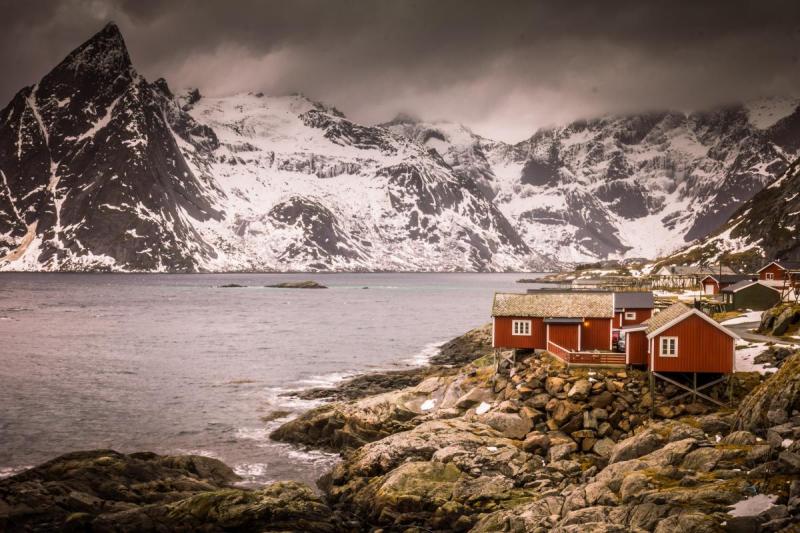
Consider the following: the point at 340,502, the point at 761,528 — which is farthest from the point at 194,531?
the point at 761,528

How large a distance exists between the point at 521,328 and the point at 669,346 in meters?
11.9

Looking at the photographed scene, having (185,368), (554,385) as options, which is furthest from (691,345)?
(185,368)

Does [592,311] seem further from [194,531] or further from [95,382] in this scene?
[95,382]

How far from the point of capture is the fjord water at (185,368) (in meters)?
41.6

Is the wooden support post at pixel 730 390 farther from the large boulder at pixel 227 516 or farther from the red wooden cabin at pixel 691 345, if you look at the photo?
the large boulder at pixel 227 516

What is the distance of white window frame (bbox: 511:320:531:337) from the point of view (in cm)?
4694

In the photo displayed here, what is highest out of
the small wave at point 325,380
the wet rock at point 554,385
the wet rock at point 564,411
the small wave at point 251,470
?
the wet rock at point 554,385

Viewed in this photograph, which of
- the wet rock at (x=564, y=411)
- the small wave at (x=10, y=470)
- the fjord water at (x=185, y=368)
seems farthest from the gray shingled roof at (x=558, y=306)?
the small wave at (x=10, y=470)

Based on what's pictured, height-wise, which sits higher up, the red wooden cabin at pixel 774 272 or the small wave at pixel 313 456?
the red wooden cabin at pixel 774 272

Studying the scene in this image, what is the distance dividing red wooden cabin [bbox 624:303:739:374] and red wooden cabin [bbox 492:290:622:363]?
27.3 ft

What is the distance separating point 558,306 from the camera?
153ft

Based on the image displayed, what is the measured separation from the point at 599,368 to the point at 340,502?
18183mm

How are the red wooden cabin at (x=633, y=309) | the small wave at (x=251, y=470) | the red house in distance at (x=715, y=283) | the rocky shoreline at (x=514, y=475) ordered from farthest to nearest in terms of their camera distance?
the red house in distance at (x=715, y=283)
the red wooden cabin at (x=633, y=309)
the small wave at (x=251, y=470)
the rocky shoreline at (x=514, y=475)

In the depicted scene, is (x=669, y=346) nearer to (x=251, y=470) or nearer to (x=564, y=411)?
(x=564, y=411)
